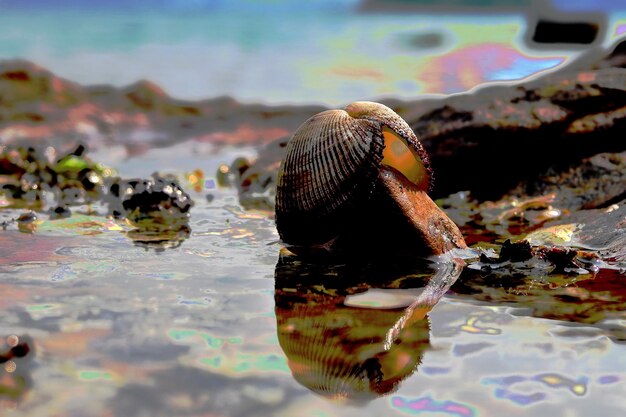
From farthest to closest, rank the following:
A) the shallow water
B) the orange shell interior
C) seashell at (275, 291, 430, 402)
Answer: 1. the orange shell interior
2. seashell at (275, 291, 430, 402)
3. the shallow water

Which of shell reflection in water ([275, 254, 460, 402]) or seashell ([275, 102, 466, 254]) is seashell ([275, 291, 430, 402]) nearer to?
shell reflection in water ([275, 254, 460, 402])

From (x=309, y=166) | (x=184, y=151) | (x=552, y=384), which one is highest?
(x=309, y=166)

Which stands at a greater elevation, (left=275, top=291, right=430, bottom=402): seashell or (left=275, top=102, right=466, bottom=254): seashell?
(left=275, top=102, right=466, bottom=254): seashell

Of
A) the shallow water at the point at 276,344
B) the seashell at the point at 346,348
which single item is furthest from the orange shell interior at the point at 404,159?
the seashell at the point at 346,348

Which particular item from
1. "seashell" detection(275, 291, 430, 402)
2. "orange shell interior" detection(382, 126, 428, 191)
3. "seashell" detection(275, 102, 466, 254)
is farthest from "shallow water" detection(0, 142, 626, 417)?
"orange shell interior" detection(382, 126, 428, 191)

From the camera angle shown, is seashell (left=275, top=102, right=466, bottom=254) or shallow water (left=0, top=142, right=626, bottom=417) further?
seashell (left=275, top=102, right=466, bottom=254)

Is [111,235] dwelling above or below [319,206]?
below

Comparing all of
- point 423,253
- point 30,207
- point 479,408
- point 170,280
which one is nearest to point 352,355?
point 479,408

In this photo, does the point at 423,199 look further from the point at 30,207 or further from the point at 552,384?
the point at 30,207
